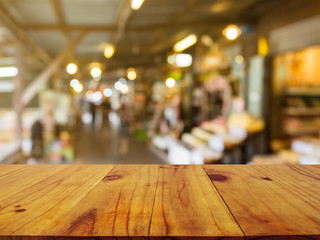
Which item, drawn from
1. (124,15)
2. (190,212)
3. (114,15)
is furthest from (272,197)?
(114,15)

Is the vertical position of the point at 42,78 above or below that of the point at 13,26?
below

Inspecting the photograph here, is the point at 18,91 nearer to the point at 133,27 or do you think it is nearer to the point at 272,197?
the point at 133,27

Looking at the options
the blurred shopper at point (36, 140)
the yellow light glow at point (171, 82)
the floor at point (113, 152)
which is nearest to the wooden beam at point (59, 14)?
the blurred shopper at point (36, 140)

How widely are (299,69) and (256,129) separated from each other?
199 centimetres

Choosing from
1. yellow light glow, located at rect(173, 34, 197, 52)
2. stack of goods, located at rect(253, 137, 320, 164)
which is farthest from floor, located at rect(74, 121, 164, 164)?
yellow light glow, located at rect(173, 34, 197, 52)

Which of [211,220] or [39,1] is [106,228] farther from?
[39,1]

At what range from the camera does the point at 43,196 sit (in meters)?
0.84

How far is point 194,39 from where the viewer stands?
9.49 meters

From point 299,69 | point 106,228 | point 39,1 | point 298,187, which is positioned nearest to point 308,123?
point 299,69

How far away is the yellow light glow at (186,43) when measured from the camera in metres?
9.52

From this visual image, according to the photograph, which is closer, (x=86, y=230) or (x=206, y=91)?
(x=86, y=230)

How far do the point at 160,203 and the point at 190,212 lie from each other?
0.10 metres

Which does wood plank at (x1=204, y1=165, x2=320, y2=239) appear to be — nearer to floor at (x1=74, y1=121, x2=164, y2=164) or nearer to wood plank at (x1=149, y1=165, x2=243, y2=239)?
wood plank at (x1=149, y1=165, x2=243, y2=239)

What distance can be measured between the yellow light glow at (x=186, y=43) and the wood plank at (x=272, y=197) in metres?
8.71
